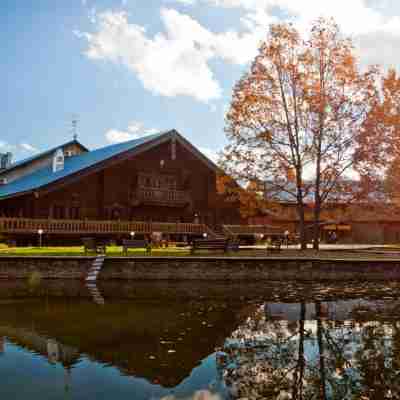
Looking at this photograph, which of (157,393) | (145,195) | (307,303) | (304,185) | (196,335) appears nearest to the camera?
(157,393)

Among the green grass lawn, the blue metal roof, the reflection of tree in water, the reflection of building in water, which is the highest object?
the blue metal roof

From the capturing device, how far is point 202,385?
6.28 meters

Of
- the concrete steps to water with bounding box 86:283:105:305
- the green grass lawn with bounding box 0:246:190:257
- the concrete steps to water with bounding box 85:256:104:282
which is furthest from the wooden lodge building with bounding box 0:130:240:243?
the concrete steps to water with bounding box 86:283:105:305

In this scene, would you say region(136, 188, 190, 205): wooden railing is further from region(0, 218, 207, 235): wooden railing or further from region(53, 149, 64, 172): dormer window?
region(53, 149, 64, 172): dormer window

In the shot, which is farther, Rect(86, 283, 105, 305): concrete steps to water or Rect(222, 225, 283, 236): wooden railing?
Rect(222, 225, 283, 236): wooden railing

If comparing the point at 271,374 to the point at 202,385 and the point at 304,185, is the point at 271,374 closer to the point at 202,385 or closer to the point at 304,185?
the point at 202,385

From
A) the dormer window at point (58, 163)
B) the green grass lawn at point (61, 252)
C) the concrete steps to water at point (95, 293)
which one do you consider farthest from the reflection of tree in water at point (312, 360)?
the dormer window at point (58, 163)

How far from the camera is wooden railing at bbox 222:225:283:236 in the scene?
3594 centimetres

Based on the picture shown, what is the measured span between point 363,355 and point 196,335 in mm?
3177

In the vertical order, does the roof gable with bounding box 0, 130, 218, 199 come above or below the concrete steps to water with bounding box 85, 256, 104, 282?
above

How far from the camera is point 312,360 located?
7.42 m

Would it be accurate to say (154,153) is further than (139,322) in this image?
Yes

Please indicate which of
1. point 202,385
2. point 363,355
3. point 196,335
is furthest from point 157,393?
point 363,355

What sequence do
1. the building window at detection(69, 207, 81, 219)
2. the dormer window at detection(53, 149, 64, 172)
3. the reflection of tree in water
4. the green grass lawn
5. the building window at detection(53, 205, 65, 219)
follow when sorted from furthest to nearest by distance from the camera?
the dormer window at detection(53, 149, 64, 172) < the building window at detection(69, 207, 81, 219) < the building window at detection(53, 205, 65, 219) < the green grass lawn < the reflection of tree in water
